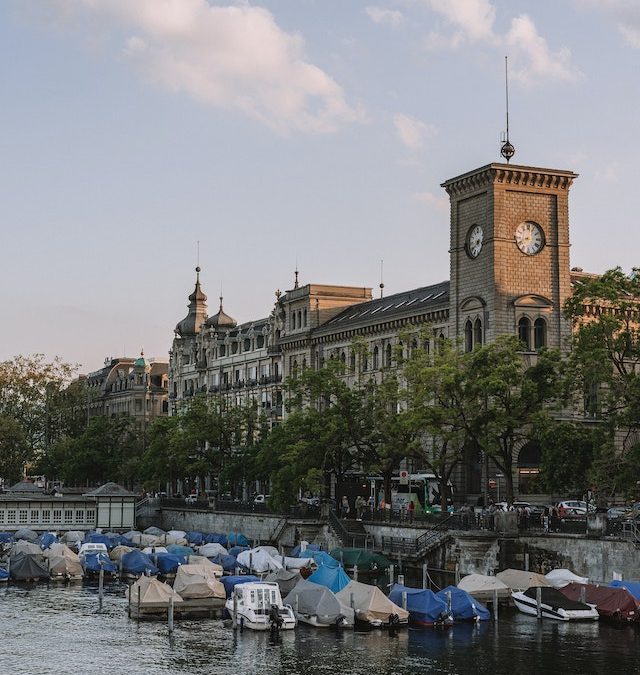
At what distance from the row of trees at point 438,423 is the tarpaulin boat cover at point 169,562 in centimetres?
1682

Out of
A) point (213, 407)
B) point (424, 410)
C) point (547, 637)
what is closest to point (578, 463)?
point (424, 410)

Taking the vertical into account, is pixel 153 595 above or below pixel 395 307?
below

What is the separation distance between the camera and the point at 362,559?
266 ft

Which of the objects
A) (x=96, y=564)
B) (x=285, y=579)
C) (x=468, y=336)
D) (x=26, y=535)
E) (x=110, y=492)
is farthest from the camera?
(x=110, y=492)

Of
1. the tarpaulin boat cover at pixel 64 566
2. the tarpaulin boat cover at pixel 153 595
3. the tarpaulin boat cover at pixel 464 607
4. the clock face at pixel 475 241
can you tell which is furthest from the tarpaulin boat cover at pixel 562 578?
the clock face at pixel 475 241

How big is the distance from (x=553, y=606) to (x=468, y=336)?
138 feet

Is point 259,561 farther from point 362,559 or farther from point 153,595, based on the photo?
point 153,595

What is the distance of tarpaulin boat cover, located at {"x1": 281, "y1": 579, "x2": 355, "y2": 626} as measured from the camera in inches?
2392

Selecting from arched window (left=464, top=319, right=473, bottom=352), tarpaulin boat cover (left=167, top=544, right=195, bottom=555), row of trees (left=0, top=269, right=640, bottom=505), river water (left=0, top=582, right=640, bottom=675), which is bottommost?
river water (left=0, top=582, right=640, bottom=675)

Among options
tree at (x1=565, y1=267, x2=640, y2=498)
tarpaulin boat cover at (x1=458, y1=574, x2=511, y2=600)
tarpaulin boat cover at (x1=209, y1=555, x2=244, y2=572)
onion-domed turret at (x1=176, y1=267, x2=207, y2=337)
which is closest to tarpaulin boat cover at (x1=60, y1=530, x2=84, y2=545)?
tarpaulin boat cover at (x1=209, y1=555, x2=244, y2=572)

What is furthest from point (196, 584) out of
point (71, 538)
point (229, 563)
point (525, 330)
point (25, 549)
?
point (525, 330)

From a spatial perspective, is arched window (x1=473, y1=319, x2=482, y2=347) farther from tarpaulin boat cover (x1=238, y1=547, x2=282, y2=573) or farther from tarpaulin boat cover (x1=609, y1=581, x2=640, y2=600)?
tarpaulin boat cover (x1=609, y1=581, x2=640, y2=600)

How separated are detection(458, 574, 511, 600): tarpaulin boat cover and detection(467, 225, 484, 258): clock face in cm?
4072

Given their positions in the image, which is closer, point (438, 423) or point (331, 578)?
point (331, 578)
